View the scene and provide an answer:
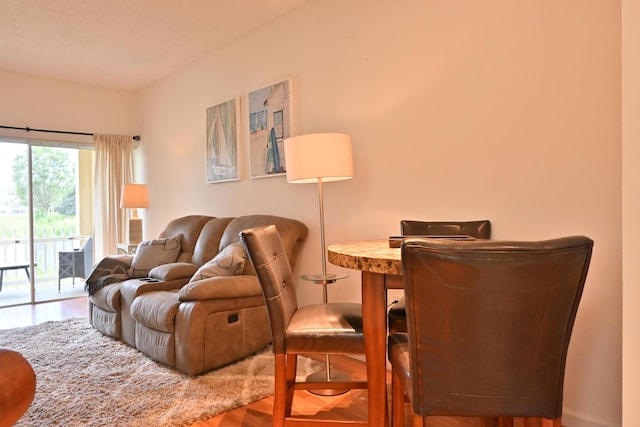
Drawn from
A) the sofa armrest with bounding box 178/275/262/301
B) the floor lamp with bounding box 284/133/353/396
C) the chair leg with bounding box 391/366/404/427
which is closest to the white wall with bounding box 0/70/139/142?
the sofa armrest with bounding box 178/275/262/301

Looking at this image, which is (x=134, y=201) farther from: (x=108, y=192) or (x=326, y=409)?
(x=326, y=409)

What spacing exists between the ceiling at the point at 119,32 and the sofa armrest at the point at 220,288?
81.8 inches

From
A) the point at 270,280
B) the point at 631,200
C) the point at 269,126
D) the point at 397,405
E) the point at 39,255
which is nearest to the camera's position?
the point at 631,200

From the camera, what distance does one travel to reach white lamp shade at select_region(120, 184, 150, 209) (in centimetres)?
451

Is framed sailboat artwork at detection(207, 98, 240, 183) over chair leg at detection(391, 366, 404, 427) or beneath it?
over

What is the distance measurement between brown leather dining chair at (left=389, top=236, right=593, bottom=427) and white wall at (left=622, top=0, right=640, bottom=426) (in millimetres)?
376

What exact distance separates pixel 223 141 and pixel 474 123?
2.51 metres

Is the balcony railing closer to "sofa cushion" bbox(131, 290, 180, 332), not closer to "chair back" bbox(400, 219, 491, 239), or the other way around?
"sofa cushion" bbox(131, 290, 180, 332)

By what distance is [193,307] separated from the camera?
8.09 feet

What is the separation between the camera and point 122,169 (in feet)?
17.4

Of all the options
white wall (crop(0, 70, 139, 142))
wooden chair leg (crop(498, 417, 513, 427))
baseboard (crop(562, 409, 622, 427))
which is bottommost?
baseboard (crop(562, 409, 622, 427))

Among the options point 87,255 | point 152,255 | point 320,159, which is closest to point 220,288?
point 320,159

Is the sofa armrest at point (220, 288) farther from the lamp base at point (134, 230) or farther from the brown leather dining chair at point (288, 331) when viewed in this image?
the lamp base at point (134, 230)

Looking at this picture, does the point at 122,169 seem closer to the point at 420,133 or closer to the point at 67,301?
the point at 67,301
